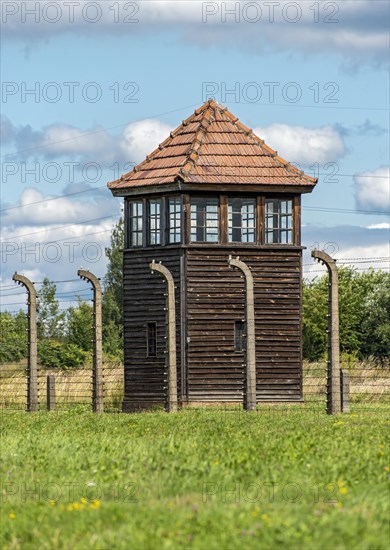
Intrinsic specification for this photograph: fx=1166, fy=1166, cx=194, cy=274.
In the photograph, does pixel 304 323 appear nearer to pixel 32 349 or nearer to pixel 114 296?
pixel 114 296

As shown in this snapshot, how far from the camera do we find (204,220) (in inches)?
1451

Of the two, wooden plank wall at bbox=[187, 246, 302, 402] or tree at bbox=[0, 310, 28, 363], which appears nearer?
wooden plank wall at bbox=[187, 246, 302, 402]

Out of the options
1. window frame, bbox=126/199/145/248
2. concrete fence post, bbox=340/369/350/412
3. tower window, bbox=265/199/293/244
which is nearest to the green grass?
concrete fence post, bbox=340/369/350/412

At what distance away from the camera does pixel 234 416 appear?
26578 mm

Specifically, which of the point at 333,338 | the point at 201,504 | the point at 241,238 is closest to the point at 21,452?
the point at 201,504

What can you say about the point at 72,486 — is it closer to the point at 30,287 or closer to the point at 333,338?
the point at 333,338

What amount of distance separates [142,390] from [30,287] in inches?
256

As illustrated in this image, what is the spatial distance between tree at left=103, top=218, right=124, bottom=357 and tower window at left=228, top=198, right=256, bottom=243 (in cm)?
4562

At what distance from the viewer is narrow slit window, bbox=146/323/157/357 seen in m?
37.4

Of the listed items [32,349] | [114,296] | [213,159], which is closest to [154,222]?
[213,159]

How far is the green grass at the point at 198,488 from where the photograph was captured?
11.1m

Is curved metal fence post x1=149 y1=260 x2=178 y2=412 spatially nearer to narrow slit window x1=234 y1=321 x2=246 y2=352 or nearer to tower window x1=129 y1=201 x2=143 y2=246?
narrow slit window x1=234 y1=321 x2=246 y2=352

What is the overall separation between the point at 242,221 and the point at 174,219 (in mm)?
2165

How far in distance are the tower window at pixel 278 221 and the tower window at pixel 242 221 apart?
45cm
